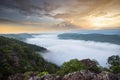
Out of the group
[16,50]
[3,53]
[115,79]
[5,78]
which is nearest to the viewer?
[115,79]

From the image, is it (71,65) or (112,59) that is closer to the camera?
(71,65)

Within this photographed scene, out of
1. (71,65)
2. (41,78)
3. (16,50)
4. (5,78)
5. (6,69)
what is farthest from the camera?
(16,50)

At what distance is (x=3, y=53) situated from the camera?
10412 cm

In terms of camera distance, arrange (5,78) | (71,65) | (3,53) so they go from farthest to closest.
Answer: (3,53)
(5,78)
(71,65)

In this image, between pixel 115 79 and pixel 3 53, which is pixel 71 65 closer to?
pixel 115 79

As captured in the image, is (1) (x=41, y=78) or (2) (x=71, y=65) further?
(2) (x=71, y=65)

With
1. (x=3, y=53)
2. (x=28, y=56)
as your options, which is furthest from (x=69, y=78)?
(x=28, y=56)

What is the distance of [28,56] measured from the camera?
132m

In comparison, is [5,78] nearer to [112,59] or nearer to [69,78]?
[69,78]

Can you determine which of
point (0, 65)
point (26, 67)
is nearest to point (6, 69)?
point (0, 65)

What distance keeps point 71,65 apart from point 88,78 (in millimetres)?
22113

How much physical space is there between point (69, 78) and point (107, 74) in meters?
8.99

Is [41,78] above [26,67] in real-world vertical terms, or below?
above

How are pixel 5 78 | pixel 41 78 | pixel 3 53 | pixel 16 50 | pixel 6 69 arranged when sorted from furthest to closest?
pixel 16 50
pixel 3 53
pixel 6 69
pixel 5 78
pixel 41 78
